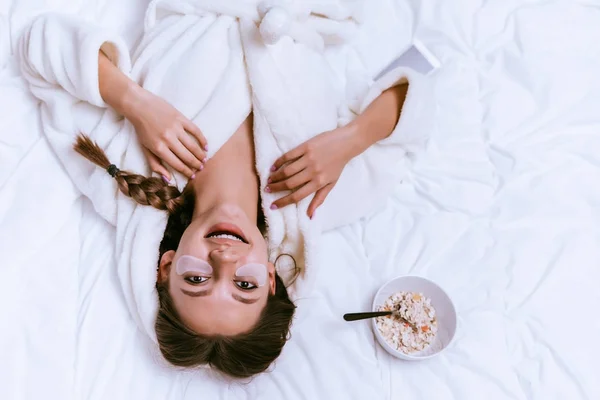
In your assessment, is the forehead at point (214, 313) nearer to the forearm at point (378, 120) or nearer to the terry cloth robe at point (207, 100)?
the terry cloth robe at point (207, 100)

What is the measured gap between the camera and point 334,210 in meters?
0.99

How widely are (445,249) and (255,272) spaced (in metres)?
0.45

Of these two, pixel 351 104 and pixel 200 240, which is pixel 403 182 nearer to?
pixel 351 104

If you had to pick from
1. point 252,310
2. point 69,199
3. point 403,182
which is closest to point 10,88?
point 69,199

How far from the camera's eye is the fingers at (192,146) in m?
0.86

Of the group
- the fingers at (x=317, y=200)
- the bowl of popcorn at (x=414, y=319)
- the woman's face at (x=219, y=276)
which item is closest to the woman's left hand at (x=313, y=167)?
the fingers at (x=317, y=200)

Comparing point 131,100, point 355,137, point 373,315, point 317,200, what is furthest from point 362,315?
point 131,100

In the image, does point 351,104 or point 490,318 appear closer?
point 490,318

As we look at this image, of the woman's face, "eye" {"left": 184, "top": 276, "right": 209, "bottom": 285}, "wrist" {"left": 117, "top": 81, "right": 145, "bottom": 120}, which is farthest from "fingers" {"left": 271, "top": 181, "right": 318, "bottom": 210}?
"wrist" {"left": 117, "top": 81, "right": 145, "bottom": 120}

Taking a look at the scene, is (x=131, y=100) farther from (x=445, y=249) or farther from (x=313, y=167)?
(x=445, y=249)

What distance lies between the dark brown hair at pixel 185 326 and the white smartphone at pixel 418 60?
1.97 ft

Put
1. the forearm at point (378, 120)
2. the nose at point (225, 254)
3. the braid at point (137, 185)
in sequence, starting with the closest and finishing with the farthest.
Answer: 1. the nose at point (225, 254)
2. the braid at point (137, 185)
3. the forearm at point (378, 120)

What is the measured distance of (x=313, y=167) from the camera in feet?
2.93

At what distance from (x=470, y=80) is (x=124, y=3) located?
0.82m
